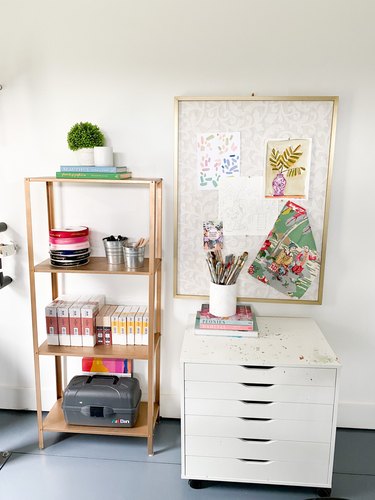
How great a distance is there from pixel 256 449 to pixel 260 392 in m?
0.28

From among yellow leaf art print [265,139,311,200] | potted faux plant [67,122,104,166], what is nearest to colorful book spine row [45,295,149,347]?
potted faux plant [67,122,104,166]

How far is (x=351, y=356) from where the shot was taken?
2.38 meters

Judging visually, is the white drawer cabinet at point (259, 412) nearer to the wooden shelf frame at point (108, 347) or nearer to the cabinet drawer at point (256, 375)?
the cabinet drawer at point (256, 375)

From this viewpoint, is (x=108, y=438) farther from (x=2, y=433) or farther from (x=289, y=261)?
(x=289, y=261)

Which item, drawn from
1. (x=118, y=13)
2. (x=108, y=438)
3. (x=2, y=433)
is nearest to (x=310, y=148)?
(x=118, y=13)

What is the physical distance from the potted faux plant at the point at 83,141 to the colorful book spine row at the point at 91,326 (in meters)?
0.76

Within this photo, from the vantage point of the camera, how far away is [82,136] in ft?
6.92

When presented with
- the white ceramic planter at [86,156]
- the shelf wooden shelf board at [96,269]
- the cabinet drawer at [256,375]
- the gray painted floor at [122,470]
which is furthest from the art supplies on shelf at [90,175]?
the gray painted floor at [122,470]

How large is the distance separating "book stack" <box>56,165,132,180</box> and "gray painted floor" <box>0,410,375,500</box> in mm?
1414

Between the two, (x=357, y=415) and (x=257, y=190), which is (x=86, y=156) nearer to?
(x=257, y=190)

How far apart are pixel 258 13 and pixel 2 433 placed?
2.56 metres

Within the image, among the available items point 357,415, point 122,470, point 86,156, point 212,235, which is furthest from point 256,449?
point 86,156

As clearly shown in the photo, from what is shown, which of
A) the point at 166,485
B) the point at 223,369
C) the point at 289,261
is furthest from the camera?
the point at 289,261

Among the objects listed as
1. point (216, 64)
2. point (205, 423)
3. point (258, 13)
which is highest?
point (258, 13)
